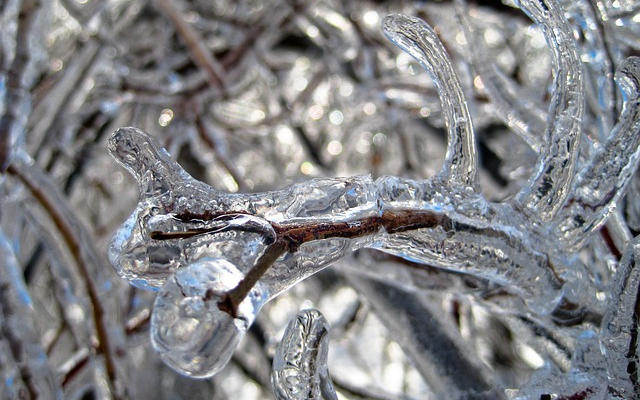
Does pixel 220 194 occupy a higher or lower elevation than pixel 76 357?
higher

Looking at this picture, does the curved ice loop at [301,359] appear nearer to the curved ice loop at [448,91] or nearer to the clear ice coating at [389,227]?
the clear ice coating at [389,227]

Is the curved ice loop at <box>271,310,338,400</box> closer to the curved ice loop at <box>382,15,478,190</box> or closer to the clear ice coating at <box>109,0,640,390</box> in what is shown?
the clear ice coating at <box>109,0,640,390</box>

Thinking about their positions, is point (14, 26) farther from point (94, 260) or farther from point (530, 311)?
point (530, 311)

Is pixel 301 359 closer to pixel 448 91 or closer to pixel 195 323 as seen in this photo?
pixel 195 323

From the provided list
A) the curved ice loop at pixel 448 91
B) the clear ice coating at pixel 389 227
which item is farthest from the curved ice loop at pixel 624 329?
the curved ice loop at pixel 448 91

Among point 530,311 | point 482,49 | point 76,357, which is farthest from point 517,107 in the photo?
point 76,357

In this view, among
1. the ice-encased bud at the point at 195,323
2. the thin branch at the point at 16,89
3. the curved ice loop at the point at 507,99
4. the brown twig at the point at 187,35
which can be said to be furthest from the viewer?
the brown twig at the point at 187,35

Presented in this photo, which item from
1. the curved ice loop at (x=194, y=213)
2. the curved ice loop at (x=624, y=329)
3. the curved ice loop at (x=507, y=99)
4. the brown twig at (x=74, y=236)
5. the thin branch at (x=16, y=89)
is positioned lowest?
the brown twig at (x=74, y=236)
